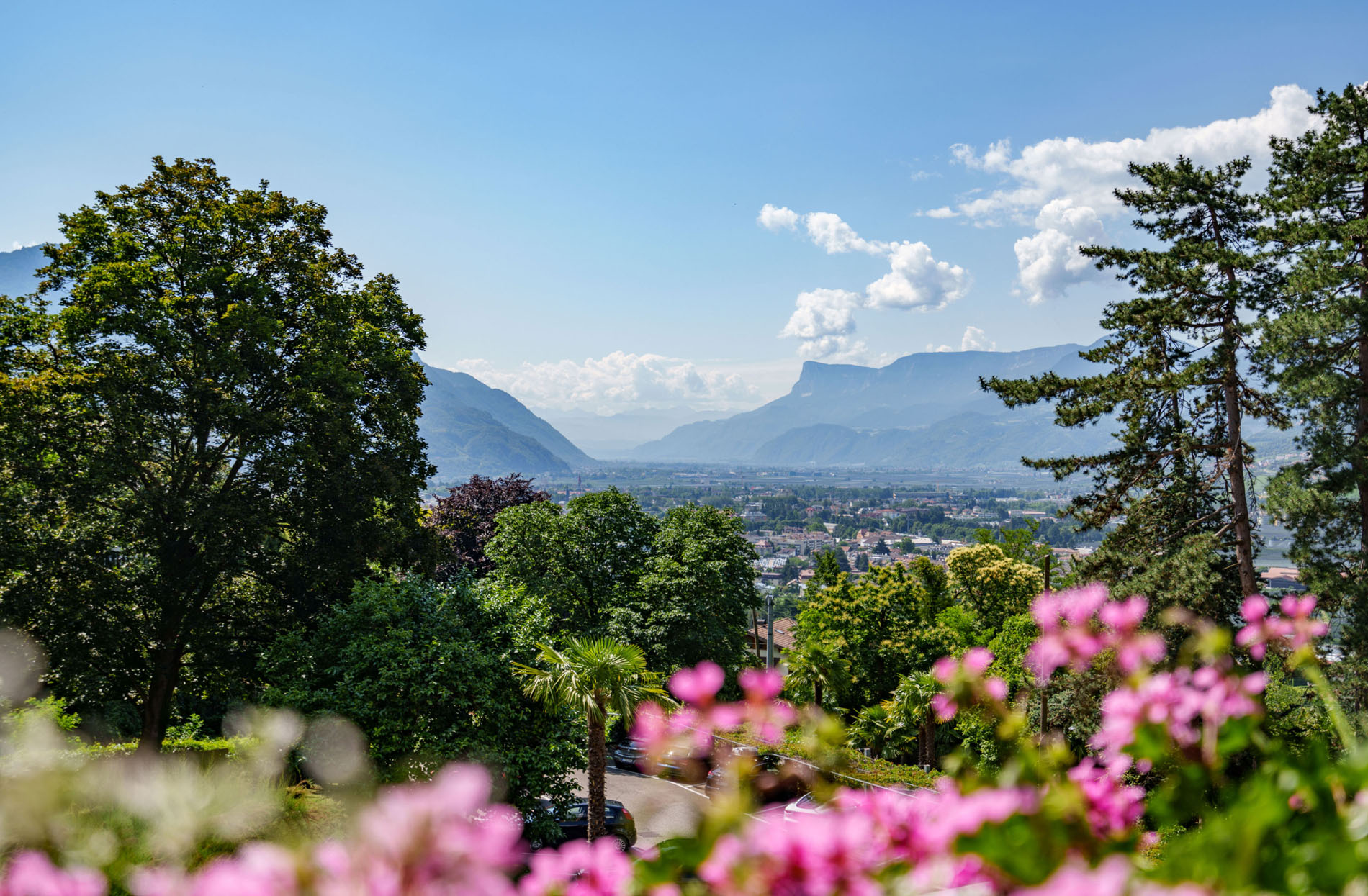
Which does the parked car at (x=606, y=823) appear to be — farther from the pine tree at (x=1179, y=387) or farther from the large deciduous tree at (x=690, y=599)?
the pine tree at (x=1179, y=387)

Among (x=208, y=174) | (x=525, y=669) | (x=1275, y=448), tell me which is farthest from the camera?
(x=1275, y=448)

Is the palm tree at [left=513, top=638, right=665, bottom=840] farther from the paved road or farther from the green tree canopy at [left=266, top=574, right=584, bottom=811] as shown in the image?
the paved road

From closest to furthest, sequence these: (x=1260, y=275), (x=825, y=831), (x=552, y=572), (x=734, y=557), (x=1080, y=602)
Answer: (x=825, y=831) → (x=1080, y=602) → (x=1260, y=275) → (x=552, y=572) → (x=734, y=557)

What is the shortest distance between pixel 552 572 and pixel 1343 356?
19767 millimetres

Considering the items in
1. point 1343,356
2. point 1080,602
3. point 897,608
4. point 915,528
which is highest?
point 1343,356

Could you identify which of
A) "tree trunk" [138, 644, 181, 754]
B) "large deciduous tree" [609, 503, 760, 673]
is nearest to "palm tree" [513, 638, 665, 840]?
"tree trunk" [138, 644, 181, 754]

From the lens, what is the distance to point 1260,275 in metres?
14.3

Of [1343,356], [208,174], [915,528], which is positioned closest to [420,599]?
[208,174]

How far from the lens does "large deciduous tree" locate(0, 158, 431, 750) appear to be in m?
13.2

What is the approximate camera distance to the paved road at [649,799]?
17.5 m

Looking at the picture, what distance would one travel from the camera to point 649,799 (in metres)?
19.6

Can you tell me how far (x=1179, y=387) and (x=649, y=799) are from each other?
1544 centimetres

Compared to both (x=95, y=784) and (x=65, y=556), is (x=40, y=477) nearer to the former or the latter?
(x=65, y=556)

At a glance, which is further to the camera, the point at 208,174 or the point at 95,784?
the point at 208,174
